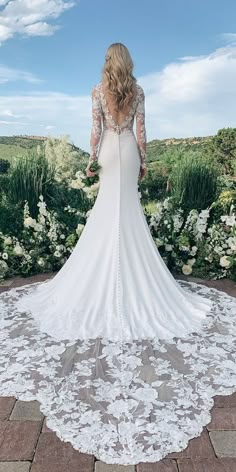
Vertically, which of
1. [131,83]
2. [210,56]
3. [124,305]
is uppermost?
[210,56]

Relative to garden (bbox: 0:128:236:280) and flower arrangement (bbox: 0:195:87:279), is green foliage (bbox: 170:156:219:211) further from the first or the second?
flower arrangement (bbox: 0:195:87:279)

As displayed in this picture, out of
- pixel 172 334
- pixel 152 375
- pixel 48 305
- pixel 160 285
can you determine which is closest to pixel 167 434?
pixel 152 375

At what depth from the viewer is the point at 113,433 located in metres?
2.35

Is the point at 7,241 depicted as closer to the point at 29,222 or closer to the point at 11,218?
the point at 29,222

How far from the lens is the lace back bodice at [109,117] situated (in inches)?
139

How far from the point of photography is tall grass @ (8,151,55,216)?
19.7 ft

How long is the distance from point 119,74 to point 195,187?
300cm

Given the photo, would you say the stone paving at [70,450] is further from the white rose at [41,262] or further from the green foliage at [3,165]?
the green foliage at [3,165]

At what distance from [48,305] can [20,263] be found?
150 cm

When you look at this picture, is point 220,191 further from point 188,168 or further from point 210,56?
point 210,56

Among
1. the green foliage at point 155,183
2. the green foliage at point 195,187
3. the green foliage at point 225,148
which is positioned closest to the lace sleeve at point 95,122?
the green foliage at point 195,187

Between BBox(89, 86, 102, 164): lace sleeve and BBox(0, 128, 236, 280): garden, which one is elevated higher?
BBox(89, 86, 102, 164): lace sleeve

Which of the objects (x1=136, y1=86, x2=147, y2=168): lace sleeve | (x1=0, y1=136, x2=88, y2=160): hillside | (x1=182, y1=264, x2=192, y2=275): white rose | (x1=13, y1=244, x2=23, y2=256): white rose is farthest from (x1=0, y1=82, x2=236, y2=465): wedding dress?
(x1=0, y1=136, x2=88, y2=160): hillside

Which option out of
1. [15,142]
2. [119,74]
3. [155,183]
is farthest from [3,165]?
[119,74]
